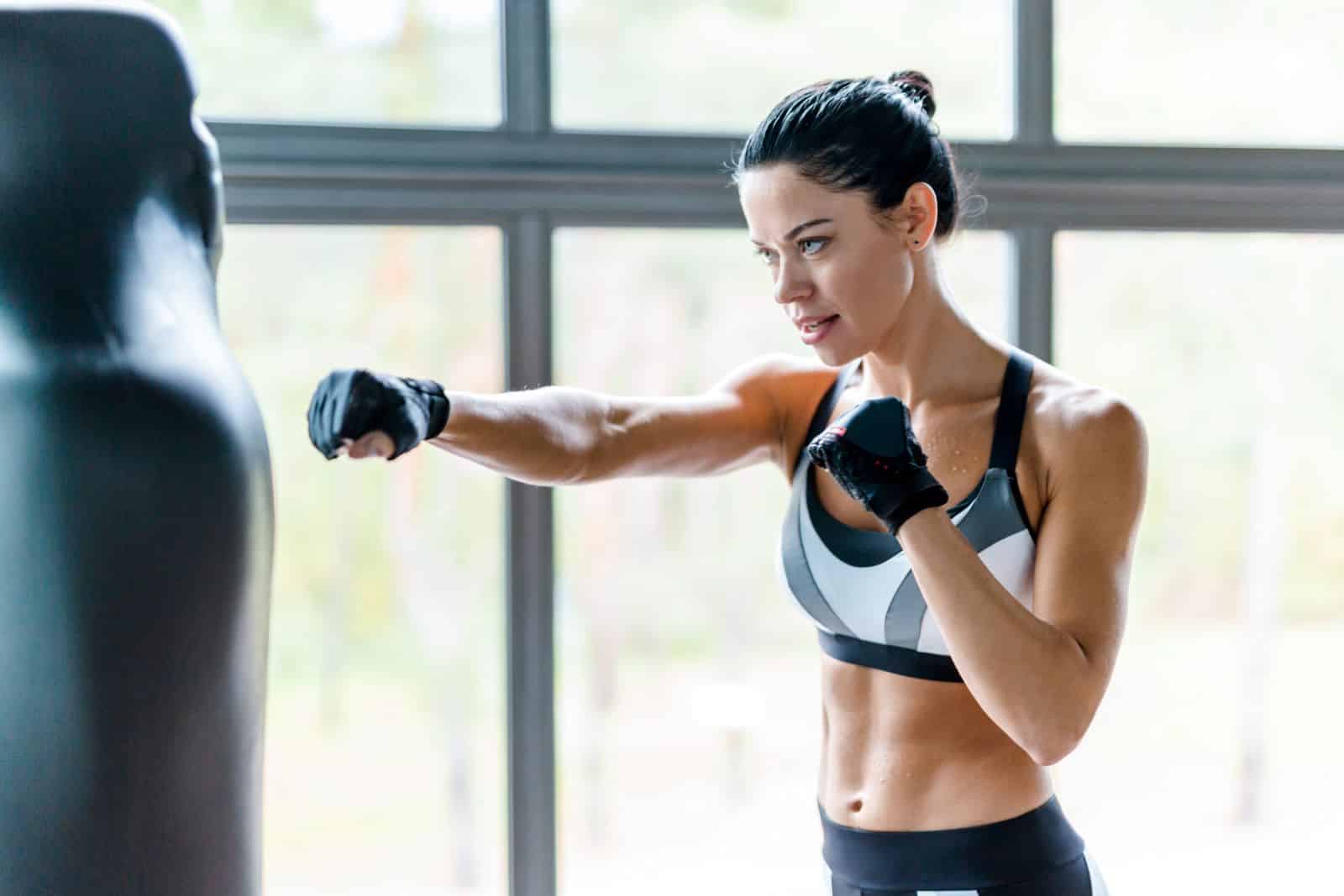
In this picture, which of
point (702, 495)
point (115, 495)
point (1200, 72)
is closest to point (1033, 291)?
point (1200, 72)

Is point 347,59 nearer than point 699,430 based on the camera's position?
No

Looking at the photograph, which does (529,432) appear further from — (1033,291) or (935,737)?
(1033,291)

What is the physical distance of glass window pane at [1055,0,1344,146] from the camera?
7.05ft

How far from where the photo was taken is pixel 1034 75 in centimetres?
207

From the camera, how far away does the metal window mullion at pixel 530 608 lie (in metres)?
1.90

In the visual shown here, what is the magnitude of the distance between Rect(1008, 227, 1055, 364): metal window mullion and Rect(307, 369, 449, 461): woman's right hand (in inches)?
46.8

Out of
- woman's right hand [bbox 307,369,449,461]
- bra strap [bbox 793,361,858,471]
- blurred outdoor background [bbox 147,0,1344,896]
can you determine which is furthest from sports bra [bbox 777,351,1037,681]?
woman's right hand [bbox 307,369,449,461]

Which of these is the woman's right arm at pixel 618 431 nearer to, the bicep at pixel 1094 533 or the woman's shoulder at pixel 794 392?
the woman's shoulder at pixel 794 392

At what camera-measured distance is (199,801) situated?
3.69 ft

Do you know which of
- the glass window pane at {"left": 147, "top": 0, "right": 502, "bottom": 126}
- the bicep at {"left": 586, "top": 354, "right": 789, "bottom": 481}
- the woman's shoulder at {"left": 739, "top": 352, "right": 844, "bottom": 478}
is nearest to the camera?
the bicep at {"left": 586, "top": 354, "right": 789, "bottom": 481}

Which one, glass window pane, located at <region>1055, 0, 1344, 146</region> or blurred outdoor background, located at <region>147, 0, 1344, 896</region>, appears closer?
blurred outdoor background, located at <region>147, 0, 1344, 896</region>

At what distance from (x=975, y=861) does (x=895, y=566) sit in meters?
0.35

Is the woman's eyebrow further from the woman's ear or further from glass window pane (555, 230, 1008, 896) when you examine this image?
glass window pane (555, 230, 1008, 896)

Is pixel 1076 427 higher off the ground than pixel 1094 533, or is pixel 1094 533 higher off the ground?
pixel 1076 427
